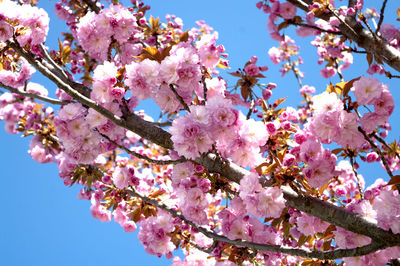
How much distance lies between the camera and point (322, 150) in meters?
1.86

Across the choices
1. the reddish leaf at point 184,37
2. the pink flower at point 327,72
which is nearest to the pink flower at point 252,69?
the reddish leaf at point 184,37

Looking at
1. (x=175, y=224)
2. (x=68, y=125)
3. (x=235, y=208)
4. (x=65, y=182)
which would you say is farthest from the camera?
(x=65, y=182)

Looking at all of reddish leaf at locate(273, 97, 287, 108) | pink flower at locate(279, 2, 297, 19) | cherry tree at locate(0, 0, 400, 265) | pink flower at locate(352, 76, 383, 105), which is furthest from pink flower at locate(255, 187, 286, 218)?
pink flower at locate(279, 2, 297, 19)

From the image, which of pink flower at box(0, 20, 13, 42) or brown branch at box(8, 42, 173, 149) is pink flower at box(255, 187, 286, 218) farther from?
pink flower at box(0, 20, 13, 42)

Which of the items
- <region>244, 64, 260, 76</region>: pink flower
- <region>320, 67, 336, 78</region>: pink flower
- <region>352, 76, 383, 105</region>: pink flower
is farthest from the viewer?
<region>320, 67, 336, 78</region>: pink flower

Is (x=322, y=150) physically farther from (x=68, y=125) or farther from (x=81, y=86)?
(x=81, y=86)

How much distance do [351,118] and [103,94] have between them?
4.90 ft

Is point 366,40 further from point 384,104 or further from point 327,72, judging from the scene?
point 327,72

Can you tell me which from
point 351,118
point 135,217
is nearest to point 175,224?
point 135,217

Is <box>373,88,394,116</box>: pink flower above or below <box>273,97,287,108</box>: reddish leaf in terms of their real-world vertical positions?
below

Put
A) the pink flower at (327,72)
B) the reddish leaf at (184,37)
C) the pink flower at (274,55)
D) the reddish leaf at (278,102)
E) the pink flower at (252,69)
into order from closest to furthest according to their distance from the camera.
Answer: the reddish leaf at (184,37), the reddish leaf at (278,102), the pink flower at (252,69), the pink flower at (327,72), the pink flower at (274,55)

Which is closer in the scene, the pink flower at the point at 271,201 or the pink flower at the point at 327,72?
the pink flower at the point at 271,201

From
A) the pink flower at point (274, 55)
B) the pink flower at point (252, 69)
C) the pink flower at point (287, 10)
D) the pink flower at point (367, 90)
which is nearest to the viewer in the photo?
the pink flower at point (367, 90)

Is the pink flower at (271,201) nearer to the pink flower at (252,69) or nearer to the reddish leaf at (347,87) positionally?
the reddish leaf at (347,87)
